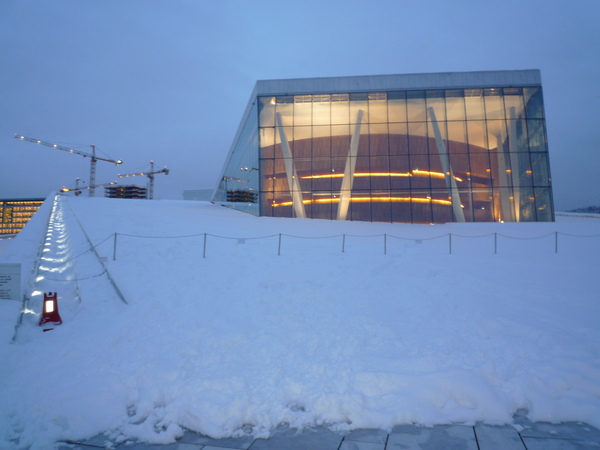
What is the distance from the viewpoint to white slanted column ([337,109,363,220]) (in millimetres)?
28016

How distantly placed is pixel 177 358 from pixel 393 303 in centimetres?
487

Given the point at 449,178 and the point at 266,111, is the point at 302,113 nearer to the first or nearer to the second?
the point at 266,111

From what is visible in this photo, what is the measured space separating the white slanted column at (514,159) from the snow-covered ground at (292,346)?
16.2 meters

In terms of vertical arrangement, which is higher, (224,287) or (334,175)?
(334,175)

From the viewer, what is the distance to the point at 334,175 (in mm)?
28250

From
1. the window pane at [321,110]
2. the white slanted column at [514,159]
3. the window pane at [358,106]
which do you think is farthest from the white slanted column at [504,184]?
the window pane at [321,110]

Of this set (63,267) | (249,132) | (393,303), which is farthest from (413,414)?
(249,132)

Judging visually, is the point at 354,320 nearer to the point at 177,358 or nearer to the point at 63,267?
the point at 177,358

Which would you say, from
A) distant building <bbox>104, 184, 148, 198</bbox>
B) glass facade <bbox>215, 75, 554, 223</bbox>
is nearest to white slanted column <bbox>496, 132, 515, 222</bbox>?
glass facade <bbox>215, 75, 554, 223</bbox>

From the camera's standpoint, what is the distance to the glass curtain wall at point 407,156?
27.0 m

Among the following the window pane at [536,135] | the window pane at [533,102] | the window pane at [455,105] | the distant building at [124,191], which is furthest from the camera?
the distant building at [124,191]

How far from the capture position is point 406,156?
27.7 meters

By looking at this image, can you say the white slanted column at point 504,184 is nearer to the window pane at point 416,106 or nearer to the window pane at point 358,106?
the window pane at point 416,106

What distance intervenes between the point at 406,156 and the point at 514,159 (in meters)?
8.27
